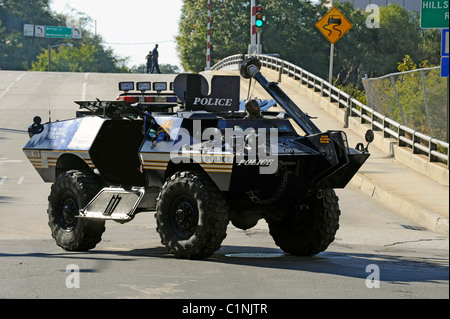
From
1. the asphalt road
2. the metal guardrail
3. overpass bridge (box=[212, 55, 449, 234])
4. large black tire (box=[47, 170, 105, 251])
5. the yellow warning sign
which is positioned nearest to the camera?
the asphalt road

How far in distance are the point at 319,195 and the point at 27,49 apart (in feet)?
430

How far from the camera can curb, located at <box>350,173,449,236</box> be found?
15789 mm

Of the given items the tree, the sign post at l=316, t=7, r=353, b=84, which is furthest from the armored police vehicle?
the tree

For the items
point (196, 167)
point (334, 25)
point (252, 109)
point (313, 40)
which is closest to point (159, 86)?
point (252, 109)

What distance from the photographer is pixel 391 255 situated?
12492 mm

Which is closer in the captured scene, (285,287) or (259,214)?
(285,287)

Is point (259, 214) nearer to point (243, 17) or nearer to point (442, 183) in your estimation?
point (442, 183)

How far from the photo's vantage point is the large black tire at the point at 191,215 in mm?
11008

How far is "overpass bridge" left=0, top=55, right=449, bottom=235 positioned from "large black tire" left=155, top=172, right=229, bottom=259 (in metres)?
1.32

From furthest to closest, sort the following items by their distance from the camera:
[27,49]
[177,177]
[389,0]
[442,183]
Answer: [27,49] < [389,0] < [442,183] < [177,177]

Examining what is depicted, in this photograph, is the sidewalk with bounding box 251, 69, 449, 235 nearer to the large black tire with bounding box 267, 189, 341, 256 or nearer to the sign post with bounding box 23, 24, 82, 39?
the large black tire with bounding box 267, 189, 341, 256

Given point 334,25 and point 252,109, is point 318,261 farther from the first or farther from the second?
point 334,25

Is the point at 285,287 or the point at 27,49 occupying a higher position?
the point at 27,49
